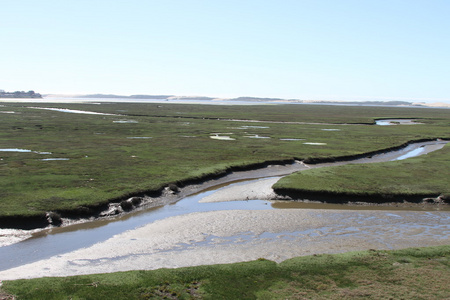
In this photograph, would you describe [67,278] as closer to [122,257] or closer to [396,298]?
[122,257]

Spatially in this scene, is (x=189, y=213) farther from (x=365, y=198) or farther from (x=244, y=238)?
(x=365, y=198)

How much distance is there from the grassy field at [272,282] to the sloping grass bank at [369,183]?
38.3ft

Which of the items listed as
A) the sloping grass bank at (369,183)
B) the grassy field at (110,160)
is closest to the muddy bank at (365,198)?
the sloping grass bank at (369,183)

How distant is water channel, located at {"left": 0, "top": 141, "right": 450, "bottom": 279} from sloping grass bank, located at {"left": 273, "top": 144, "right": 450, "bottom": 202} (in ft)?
4.88

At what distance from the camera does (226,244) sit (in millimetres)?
17750

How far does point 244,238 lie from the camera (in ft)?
61.5

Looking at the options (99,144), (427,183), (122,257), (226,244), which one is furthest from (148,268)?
(99,144)

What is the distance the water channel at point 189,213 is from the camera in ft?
54.7

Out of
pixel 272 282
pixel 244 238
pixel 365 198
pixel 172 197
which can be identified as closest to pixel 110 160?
pixel 172 197

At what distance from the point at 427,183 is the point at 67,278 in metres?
25.6

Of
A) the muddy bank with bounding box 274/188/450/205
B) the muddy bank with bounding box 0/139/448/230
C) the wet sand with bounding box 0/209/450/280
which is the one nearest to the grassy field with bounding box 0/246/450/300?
the wet sand with bounding box 0/209/450/280

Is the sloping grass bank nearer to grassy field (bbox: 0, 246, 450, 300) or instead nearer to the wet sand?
the wet sand

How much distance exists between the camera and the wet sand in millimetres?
15305

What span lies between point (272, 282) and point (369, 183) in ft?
60.1
